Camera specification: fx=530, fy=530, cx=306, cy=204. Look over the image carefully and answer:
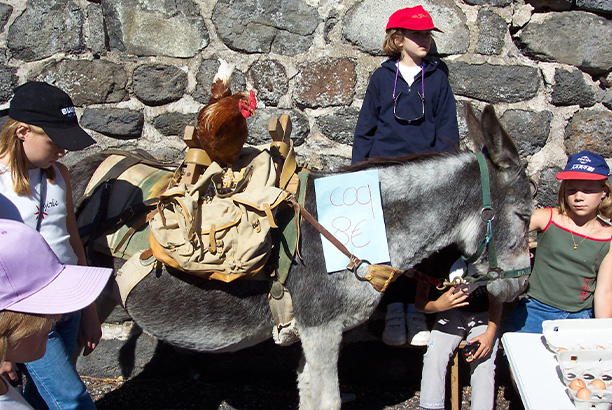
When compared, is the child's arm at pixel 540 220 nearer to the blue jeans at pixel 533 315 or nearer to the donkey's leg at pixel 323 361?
the blue jeans at pixel 533 315

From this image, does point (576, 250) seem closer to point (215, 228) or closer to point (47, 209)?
point (215, 228)

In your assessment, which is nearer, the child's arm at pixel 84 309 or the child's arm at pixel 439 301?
the child's arm at pixel 84 309

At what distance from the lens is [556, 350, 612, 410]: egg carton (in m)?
1.87

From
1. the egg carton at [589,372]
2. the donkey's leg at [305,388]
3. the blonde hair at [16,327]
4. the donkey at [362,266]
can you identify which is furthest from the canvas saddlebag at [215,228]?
the egg carton at [589,372]

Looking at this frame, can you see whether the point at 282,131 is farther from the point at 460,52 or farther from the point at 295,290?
the point at 460,52

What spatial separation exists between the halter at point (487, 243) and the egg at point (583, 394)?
648mm

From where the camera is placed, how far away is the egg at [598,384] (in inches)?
74.7

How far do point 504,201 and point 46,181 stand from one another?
197 centimetres

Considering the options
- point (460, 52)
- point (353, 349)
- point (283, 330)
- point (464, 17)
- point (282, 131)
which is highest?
point (464, 17)

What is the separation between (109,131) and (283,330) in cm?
187

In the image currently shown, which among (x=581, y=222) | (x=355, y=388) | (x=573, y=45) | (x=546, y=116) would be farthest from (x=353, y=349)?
(x=573, y=45)

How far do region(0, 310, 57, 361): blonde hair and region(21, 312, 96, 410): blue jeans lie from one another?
2.79ft

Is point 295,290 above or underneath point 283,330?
above

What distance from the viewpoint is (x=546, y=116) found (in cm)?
329
